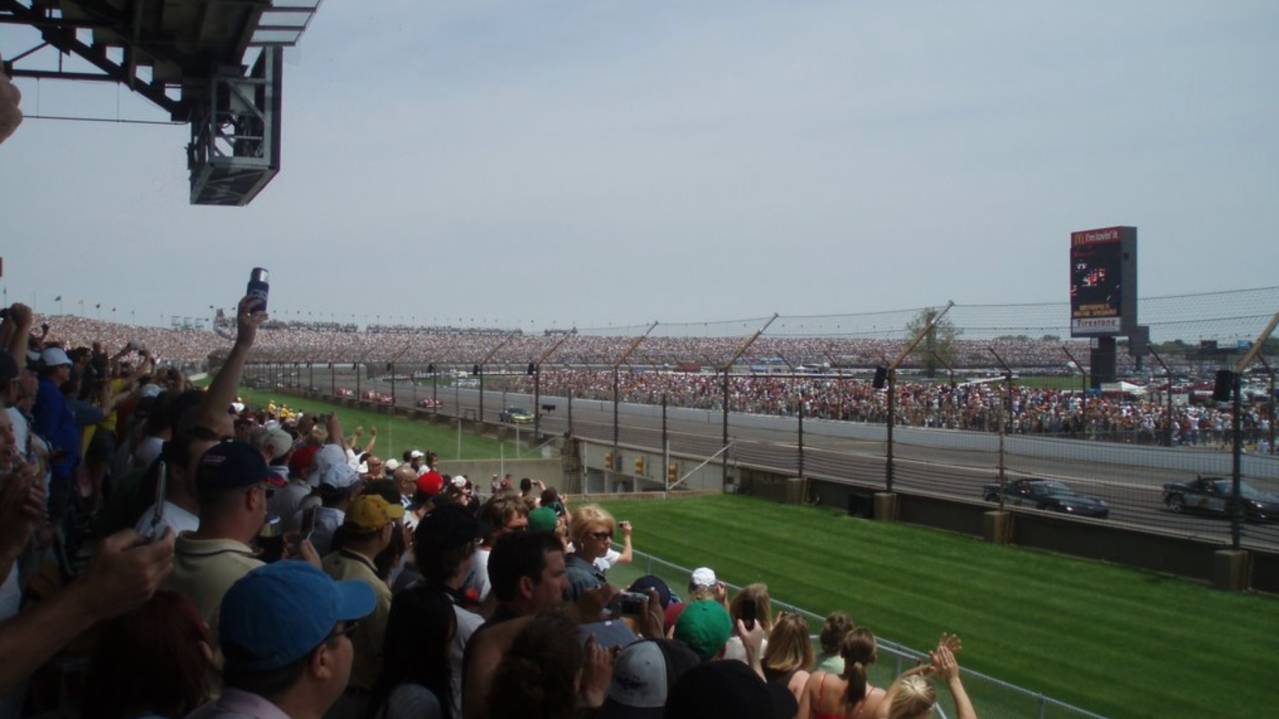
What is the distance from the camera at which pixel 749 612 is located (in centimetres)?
623

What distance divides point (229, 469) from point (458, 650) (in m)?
1.03

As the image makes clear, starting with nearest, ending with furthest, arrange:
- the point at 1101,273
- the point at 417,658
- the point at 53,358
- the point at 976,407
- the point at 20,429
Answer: the point at 417,658, the point at 20,429, the point at 53,358, the point at 976,407, the point at 1101,273

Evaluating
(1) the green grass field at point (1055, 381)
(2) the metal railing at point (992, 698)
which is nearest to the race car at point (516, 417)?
(1) the green grass field at point (1055, 381)

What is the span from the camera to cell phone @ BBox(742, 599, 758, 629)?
6203 mm

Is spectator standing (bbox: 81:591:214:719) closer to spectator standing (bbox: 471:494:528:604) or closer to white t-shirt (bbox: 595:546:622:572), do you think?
spectator standing (bbox: 471:494:528:604)

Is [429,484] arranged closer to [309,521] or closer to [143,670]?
[309,521]

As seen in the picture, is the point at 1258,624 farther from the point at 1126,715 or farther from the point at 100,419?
the point at 100,419

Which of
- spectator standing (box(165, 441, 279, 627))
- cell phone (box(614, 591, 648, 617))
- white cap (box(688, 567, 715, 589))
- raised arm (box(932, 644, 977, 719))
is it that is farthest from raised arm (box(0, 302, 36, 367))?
raised arm (box(932, 644, 977, 719))

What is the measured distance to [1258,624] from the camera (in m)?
13.3

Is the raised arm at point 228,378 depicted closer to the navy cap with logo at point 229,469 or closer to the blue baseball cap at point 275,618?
the navy cap with logo at point 229,469

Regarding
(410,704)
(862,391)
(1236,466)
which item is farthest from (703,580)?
(862,391)

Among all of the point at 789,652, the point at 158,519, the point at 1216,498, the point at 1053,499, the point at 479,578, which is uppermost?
the point at 158,519

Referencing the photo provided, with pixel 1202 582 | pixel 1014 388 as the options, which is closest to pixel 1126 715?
pixel 1202 582

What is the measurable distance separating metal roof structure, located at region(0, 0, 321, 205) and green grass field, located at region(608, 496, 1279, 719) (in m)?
6.09
